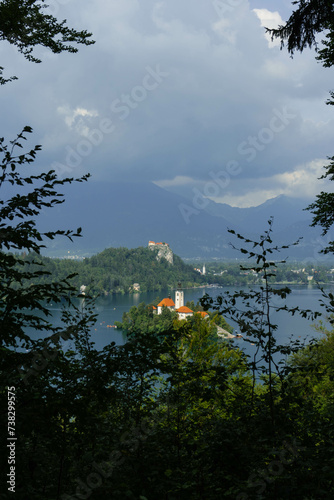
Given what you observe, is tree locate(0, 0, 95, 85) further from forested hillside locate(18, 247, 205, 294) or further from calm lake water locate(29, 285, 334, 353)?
forested hillside locate(18, 247, 205, 294)

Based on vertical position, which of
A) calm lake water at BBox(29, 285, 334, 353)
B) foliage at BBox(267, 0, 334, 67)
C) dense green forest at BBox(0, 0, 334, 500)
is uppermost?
foliage at BBox(267, 0, 334, 67)

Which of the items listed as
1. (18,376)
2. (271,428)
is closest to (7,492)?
(18,376)

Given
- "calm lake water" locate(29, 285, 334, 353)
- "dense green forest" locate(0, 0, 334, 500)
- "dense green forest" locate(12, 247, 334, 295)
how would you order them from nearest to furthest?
"dense green forest" locate(0, 0, 334, 500) < "calm lake water" locate(29, 285, 334, 353) < "dense green forest" locate(12, 247, 334, 295)

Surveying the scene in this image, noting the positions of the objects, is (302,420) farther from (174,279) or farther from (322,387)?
(174,279)

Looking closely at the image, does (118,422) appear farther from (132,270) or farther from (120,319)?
(132,270)

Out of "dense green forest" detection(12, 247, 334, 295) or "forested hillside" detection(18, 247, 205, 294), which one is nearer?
"forested hillside" detection(18, 247, 205, 294)

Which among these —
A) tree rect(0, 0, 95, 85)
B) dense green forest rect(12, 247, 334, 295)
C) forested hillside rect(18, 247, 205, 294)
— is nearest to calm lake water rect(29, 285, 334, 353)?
forested hillside rect(18, 247, 205, 294)

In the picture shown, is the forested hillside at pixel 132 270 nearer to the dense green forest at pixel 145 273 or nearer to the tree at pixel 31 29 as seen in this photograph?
the dense green forest at pixel 145 273

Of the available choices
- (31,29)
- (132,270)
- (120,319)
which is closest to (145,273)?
(132,270)

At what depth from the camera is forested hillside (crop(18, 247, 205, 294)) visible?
101688mm

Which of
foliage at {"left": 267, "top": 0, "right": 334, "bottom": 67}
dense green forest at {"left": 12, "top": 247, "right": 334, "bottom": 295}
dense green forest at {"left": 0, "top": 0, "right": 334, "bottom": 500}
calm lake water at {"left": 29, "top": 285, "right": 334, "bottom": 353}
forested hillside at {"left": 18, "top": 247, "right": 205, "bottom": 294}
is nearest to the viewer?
dense green forest at {"left": 0, "top": 0, "right": 334, "bottom": 500}

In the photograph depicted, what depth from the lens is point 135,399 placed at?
11.2ft

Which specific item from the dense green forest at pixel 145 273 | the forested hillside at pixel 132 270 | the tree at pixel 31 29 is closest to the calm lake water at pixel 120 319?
the forested hillside at pixel 132 270

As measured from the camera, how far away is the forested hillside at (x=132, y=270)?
10169 centimetres
